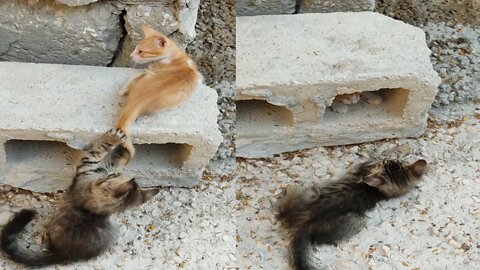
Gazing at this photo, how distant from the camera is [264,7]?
3.02m

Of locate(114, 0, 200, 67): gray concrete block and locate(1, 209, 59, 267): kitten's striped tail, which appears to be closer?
locate(1, 209, 59, 267): kitten's striped tail

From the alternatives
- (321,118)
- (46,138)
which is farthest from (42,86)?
(321,118)

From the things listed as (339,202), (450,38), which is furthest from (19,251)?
(450,38)

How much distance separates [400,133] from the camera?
112 inches

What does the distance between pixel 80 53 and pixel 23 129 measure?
462mm

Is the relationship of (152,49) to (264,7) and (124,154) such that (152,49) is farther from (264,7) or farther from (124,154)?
(264,7)

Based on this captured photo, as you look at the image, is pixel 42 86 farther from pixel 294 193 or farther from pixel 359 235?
pixel 359 235

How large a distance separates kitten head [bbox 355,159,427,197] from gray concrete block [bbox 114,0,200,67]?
745mm

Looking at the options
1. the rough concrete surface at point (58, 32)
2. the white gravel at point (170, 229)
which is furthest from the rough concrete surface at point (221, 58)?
the rough concrete surface at point (58, 32)

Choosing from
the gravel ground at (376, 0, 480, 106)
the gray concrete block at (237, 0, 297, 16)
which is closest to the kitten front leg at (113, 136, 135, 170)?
the gray concrete block at (237, 0, 297, 16)

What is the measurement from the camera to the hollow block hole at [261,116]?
2.75 meters

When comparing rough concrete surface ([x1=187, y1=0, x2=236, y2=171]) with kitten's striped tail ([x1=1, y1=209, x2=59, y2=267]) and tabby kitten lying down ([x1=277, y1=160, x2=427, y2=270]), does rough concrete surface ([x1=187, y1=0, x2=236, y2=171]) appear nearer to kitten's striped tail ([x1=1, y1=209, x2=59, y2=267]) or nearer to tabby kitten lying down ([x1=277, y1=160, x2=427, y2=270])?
tabby kitten lying down ([x1=277, y1=160, x2=427, y2=270])

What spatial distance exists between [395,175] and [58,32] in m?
1.19

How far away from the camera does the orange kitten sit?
2406mm
